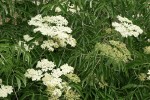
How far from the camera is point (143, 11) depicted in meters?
3.41

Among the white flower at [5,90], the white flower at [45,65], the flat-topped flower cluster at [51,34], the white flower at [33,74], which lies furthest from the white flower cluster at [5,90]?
the flat-topped flower cluster at [51,34]

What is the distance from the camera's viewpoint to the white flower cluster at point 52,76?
2.69 m

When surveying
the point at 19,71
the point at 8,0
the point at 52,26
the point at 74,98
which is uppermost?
the point at 8,0

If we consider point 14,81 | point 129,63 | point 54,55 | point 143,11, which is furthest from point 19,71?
point 143,11

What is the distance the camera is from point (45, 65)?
9.25 ft

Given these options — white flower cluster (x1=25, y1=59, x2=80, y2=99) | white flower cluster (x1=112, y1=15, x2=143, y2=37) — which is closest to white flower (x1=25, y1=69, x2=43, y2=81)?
white flower cluster (x1=25, y1=59, x2=80, y2=99)

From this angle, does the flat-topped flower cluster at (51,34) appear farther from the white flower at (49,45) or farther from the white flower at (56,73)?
the white flower at (56,73)

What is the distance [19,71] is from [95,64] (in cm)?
55

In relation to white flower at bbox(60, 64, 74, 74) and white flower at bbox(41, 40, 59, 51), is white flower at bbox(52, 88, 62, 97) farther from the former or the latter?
white flower at bbox(41, 40, 59, 51)

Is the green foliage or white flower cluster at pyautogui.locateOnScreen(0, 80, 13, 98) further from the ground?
the green foliage

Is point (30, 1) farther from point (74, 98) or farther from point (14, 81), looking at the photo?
point (74, 98)

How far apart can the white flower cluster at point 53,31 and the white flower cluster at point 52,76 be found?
0.13 m

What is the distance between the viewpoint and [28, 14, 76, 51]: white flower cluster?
282 cm

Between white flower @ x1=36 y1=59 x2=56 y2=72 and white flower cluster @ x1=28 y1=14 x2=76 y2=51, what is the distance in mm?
100
